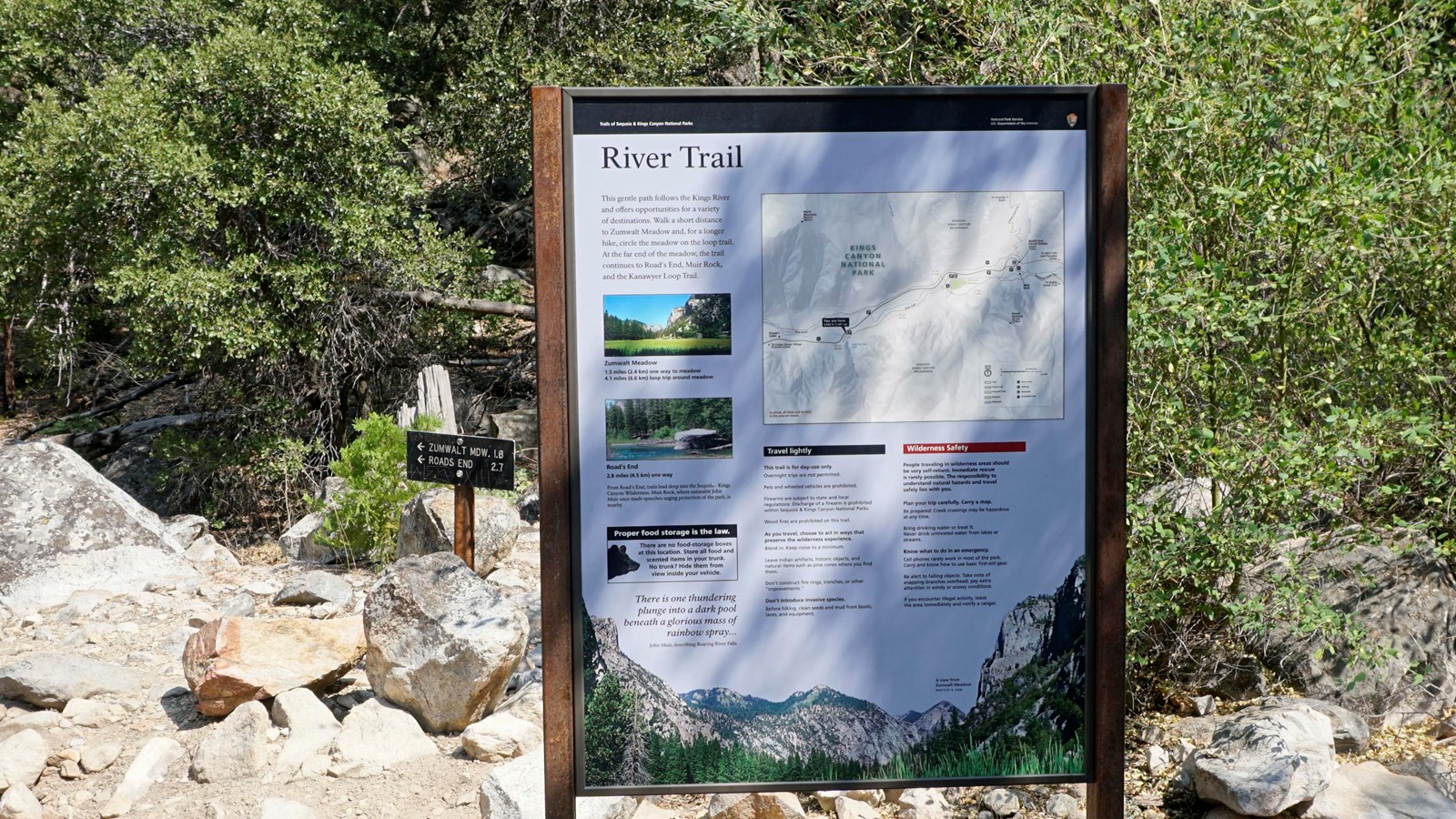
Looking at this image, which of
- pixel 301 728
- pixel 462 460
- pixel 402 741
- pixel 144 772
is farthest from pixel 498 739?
pixel 462 460

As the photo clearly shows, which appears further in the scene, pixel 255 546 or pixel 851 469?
pixel 255 546

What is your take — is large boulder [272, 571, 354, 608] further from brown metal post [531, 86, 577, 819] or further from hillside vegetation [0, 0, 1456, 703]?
brown metal post [531, 86, 577, 819]

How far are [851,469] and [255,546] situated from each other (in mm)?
8623

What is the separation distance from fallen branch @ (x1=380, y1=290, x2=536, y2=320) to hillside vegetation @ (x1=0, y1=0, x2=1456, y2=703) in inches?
1.6

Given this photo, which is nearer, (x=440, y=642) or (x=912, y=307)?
(x=912, y=307)

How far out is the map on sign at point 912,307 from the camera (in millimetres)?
2725

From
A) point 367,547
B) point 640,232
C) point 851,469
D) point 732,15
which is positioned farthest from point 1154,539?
point 367,547

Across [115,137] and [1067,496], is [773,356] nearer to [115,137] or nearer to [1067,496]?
[1067,496]

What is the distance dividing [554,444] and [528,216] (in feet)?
37.2

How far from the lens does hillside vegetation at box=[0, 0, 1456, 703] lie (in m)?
4.09

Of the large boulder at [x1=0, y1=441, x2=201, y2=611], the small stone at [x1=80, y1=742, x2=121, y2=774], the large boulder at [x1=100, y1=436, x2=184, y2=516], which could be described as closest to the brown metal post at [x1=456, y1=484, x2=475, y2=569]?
the small stone at [x1=80, y1=742, x2=121, y2=774]

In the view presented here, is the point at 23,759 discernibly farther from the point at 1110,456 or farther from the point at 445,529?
the point at 1110,456

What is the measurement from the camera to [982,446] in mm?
2768

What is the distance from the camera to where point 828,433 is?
2734mm
